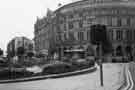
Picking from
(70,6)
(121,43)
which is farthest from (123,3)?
(70,6)

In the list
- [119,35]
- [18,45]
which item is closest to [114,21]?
[119,35]

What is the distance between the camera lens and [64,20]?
231ft

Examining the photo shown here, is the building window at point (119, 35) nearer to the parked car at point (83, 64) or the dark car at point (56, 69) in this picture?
the parked car at point (83, 64)

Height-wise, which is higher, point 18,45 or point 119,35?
point 119,35

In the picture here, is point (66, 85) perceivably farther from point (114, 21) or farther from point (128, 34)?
point (128, 34)

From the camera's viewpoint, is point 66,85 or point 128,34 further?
point 128,34

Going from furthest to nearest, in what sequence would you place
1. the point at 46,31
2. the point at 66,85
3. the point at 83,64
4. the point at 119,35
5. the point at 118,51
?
the point at 46,31 → the point at 119,35 → the point at 118,51 → the point at 83,64 → the point at 66,85

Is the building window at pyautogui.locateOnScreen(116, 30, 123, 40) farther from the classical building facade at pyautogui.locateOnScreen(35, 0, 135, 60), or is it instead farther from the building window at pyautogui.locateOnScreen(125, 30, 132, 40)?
the building window at pyautogui.locateOnScreen(125, 30, 132, 40)

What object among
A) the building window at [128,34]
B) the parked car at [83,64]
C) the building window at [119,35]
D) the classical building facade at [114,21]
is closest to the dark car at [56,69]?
the parked car at [83,64]

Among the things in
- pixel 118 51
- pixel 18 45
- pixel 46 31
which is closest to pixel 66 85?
pixel 118 51

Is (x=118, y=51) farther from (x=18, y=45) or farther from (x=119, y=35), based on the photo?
(x=18, y=45)

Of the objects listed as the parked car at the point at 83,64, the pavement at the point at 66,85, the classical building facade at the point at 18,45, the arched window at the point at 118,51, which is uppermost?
the classical building facade at the point at 18,45

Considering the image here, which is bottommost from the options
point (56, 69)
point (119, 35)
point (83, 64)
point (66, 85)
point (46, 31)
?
point (66, 85)

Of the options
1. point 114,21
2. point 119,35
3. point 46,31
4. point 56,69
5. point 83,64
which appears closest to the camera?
point 56,69
